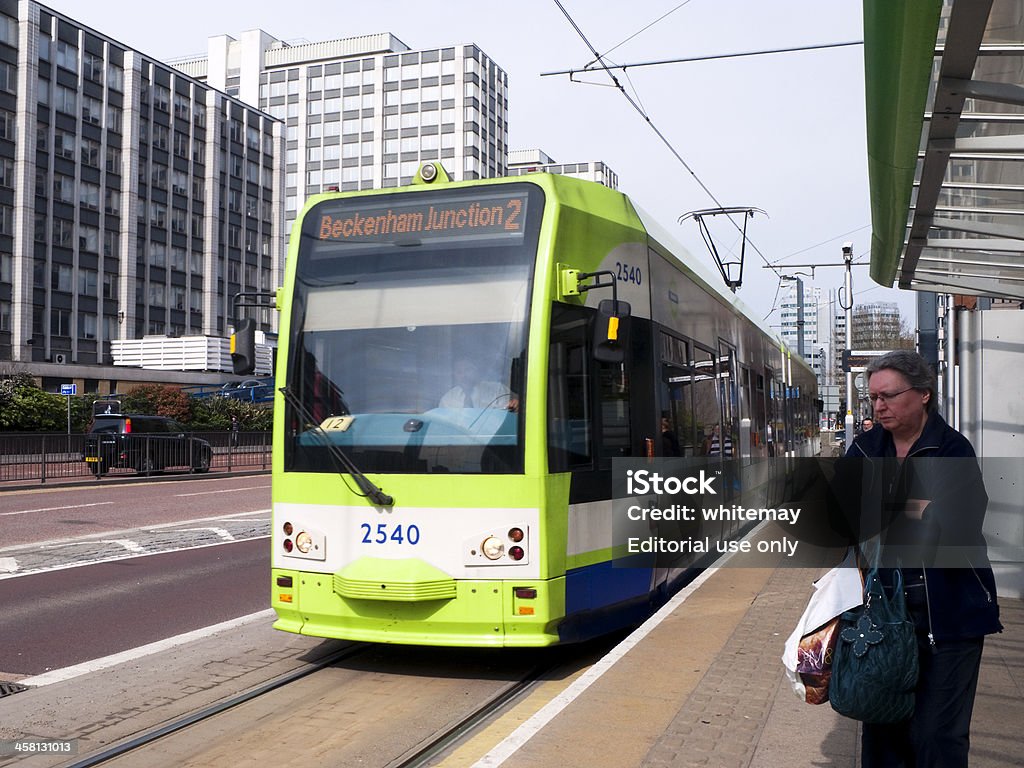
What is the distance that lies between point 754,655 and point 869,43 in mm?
3636

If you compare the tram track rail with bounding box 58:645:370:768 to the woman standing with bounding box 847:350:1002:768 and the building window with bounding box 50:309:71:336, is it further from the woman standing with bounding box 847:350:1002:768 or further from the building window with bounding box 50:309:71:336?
the building window with bounding box 50:309:71:336

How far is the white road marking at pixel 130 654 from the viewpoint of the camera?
23.7 ft

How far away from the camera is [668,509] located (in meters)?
9.05

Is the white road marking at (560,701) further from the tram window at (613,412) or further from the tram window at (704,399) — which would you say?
the tram window at (704,399)

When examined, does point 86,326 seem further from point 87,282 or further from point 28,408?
point 28,408

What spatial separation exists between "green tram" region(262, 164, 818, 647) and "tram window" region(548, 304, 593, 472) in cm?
2

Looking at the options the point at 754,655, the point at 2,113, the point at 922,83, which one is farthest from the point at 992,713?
the point at 2,113

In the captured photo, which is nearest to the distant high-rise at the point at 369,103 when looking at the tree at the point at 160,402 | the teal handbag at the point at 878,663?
the tree at the point at 160,402

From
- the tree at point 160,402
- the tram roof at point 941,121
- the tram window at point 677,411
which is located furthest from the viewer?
the tree at point 160,402

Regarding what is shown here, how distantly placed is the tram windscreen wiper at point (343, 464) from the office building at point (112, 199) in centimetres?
5472

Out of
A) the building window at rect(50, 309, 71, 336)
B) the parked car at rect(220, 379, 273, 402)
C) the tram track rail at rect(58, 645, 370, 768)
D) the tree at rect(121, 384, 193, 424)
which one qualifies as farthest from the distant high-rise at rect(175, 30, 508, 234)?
the tram track rail at rect(58, 645, 370, 768)

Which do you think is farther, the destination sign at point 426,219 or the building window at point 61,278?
the building window at point 61,278

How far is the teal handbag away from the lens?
3406 mm

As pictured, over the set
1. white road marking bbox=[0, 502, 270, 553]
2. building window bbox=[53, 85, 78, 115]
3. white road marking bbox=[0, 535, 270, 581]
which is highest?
building window bbox=[53, 85, 78, 115]
